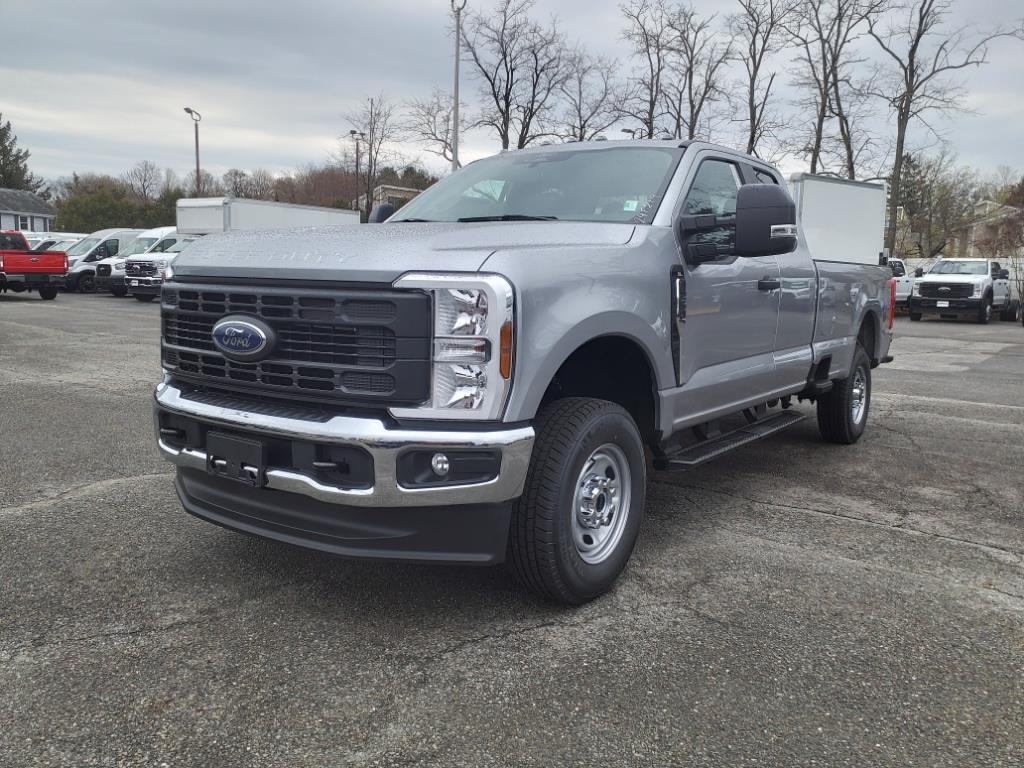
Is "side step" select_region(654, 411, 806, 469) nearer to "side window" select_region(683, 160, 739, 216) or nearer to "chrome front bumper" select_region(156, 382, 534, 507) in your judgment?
"side window" select_region(683, 160, 739, 216)

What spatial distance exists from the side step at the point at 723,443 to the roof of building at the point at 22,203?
7842 centimetres

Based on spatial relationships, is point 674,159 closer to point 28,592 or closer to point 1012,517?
point 1012,517

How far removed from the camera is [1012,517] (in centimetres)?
486

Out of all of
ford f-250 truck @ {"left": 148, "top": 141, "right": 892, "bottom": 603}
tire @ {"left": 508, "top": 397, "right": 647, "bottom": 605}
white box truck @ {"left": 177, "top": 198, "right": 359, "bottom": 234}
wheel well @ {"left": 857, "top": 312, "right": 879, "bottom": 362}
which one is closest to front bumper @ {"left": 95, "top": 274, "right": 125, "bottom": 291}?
white box truck @ {"left": 177, "top": 198, "right": 359, "bottom": 234}

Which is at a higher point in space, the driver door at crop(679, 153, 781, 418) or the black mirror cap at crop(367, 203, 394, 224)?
the black mirror cap at crop(367, 203, 394, 224)

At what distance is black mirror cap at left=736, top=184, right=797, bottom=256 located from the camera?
12.6 ft

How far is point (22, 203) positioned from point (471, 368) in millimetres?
82218

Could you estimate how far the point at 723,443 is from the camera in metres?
4.60

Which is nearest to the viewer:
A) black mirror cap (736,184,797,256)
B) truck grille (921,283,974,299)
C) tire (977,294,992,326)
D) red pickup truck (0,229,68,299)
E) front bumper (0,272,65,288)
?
black mirror cap (736,184,797,256)

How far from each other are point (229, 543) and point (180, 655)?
1191 mm

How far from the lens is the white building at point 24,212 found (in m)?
70.8

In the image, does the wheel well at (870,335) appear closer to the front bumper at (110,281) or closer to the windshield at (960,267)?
the windshield at (960,267)

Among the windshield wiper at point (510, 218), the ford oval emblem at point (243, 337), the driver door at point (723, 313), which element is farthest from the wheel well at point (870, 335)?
the ford oval emblem at point (243, 337)

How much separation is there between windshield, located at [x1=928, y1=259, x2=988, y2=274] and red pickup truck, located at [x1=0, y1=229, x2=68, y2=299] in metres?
25.2
